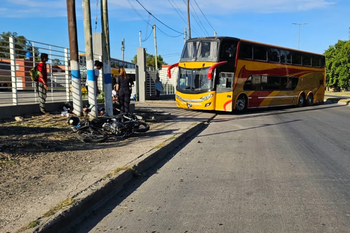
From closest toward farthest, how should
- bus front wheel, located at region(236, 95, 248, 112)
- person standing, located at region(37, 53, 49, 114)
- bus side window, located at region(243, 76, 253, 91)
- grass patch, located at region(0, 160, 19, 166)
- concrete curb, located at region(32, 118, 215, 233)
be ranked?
concrete curb, located at region(32, 118, 215, 233), grass patch, located at region(0, 160, 19, 166), person standing, located at region(37, 53, 49, 114), bus front wheel, located at region(236, 95, 248, 112), bus side window, located at region(243, 76, 253, 91)

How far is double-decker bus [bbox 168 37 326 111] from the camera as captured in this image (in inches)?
645

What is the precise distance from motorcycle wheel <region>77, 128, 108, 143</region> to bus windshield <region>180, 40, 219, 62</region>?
1007 cm

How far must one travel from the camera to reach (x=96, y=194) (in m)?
4.10

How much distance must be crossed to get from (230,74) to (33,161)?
12691 millimetres

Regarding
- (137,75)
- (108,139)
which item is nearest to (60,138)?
(108,139)

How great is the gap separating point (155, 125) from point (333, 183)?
673cm

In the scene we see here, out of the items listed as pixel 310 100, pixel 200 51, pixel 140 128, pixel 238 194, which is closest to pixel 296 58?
pixel 310 100

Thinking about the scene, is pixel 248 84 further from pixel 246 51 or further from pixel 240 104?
pixel 246 51

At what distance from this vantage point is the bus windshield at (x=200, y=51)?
53.4 feet

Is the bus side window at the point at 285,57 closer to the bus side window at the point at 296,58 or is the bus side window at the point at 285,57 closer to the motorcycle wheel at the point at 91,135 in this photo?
the bus side window at the point at 296,58

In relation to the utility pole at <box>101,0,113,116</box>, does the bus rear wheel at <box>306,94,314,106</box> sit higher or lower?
lower

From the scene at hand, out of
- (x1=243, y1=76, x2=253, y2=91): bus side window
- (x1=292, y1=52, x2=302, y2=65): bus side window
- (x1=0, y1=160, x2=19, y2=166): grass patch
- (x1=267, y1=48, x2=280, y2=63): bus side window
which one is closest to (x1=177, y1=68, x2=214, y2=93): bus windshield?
(x1=243, y1=76, x2=253, y2=91): bus side window

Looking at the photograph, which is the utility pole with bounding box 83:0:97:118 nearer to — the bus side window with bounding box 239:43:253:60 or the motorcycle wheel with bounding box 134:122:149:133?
the motorcycle wheel with bounding box 134:122:149:133

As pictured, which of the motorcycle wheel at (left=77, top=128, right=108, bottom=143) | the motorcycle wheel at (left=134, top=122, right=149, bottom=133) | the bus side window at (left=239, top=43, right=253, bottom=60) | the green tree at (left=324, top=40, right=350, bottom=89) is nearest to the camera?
the motorcycle wheel at (left=77, top=128, right=108, bottom=143)
